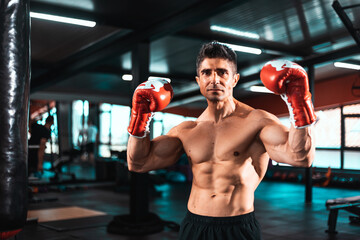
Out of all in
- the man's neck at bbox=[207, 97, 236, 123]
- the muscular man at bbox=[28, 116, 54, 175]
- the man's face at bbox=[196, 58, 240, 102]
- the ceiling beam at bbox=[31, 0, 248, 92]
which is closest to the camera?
the man's face at bbox=[196, 58, 240, 102]

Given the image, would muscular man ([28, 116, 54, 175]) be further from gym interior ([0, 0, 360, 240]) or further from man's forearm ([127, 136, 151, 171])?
man's forearm ([127, 136, 151, 171])

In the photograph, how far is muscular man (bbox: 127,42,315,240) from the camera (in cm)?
165

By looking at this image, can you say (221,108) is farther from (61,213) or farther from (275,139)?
(61,213)

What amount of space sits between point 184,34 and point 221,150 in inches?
184

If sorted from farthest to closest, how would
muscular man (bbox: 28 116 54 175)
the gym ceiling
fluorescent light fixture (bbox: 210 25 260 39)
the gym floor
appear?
muscular man (bbox: 28 116 54 175) < fluorescent light fixture (bbox: 210 25 260 39) < the gym floor < the gym ceiling

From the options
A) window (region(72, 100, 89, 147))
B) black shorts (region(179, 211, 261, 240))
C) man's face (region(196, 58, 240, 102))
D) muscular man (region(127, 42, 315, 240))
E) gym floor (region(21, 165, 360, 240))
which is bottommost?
gym floor (region(21, 165, 360, 240))

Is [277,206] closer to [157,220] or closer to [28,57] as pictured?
[157,220]

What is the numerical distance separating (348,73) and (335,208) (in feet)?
16.8

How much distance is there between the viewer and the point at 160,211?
637 centimetres

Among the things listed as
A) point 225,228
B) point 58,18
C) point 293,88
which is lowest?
point 225,228

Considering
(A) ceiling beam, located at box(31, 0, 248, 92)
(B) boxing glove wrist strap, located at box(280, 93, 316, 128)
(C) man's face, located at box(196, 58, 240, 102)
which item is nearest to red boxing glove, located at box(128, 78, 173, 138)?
(C) man's face, located at box(196, 58, 240, 102)

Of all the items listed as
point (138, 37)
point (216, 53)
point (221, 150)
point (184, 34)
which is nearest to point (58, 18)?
point (138, 37)

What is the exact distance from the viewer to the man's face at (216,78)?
1645 mm

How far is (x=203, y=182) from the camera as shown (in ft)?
5.71
